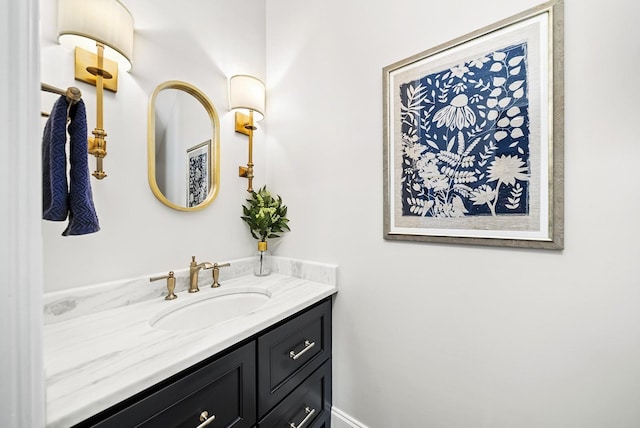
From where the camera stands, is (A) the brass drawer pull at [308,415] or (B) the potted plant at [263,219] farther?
(B) the potted plant at [263,219]

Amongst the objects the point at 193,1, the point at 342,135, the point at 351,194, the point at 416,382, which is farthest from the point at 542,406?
the point at 193,1

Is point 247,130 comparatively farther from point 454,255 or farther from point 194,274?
point 454,255

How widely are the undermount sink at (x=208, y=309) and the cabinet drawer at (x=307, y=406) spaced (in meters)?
0.39

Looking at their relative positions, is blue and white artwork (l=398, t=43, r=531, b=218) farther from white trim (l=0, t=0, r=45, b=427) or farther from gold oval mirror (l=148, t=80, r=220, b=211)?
white trim (l=0, t=0, r=45, b=427)

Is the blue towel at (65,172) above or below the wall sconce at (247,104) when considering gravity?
below

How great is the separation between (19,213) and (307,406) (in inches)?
48.9

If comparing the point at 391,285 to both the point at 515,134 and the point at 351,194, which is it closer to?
the point at 351,194

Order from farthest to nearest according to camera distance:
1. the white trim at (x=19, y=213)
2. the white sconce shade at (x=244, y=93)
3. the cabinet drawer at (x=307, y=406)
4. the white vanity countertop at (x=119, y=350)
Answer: the white sconce shade at (x=244, y=93)
the cabinet drawer at (x=307, y=406)
the white vanity countertop at (x=119, y=350)
the white trim at (x=19, y=213)

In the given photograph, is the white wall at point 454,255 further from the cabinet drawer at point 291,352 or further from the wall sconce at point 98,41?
the wall sconce at point 98,41

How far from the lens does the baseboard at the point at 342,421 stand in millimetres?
1320

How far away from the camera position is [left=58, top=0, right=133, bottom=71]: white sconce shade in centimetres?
88

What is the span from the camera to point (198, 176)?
1347 millimetres

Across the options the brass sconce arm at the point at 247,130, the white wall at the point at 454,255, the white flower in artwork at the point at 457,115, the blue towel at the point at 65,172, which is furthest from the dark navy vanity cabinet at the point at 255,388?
the white flower in artwork at the point at 457,115

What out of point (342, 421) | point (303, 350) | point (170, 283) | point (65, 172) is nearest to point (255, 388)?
point (303, 350)
